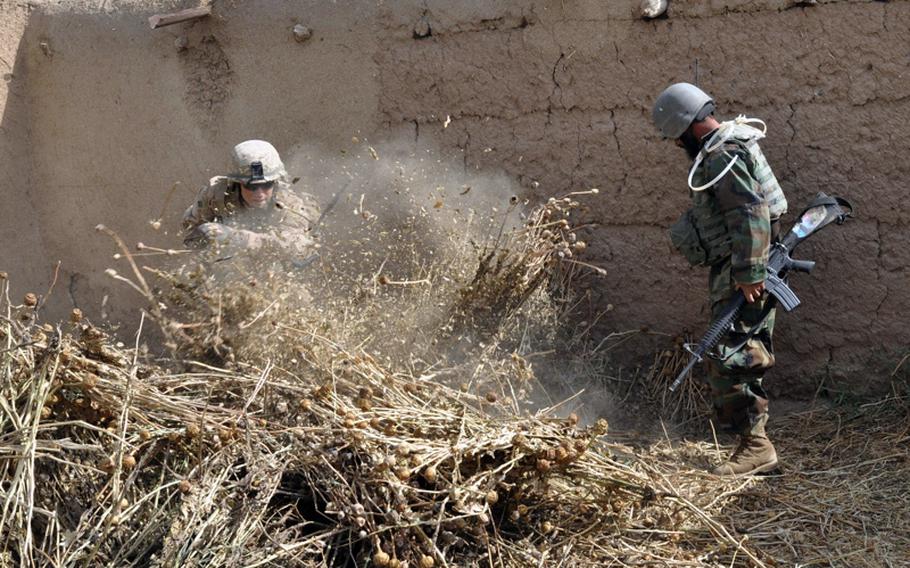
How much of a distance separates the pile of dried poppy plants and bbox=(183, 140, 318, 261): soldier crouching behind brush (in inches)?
36.6

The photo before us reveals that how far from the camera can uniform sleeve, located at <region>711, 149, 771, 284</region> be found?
3959 millimetres

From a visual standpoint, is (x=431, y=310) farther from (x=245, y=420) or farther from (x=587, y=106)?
(x=245, y=420)

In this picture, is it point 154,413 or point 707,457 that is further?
point 707,457

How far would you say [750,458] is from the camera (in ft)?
13.5

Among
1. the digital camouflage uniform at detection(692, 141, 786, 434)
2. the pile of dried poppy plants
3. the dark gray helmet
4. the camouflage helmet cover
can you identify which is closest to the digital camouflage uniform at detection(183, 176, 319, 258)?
the camouflage helmet cover

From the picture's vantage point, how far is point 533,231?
15.5 ft

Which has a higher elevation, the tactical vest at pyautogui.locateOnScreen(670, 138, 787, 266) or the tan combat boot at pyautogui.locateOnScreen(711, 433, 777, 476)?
the tactical vest at pyautogui.locateOnScreen(670, 138, 787, 266)

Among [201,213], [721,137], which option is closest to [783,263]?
[721,137]

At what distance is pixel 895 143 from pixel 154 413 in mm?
3133

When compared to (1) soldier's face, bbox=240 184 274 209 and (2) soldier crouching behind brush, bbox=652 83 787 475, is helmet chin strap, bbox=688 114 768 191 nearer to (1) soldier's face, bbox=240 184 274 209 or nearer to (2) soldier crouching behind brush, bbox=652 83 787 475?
(2) soldier crouching behind brush, bbox=652 83 787 475

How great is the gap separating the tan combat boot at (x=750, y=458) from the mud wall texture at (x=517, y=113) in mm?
645

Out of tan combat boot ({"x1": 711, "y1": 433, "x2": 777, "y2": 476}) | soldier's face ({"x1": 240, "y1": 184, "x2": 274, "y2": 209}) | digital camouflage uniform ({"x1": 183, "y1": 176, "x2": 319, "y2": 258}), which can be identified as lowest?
tan combat boot ({"x1": 711, "y1": 433, "x2": 777, "y2": 476})

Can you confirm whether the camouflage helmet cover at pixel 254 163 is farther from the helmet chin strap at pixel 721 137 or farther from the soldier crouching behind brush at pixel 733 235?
the helmet chin strap at pixel 721 137

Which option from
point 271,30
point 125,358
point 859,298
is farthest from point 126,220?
point 859,298
